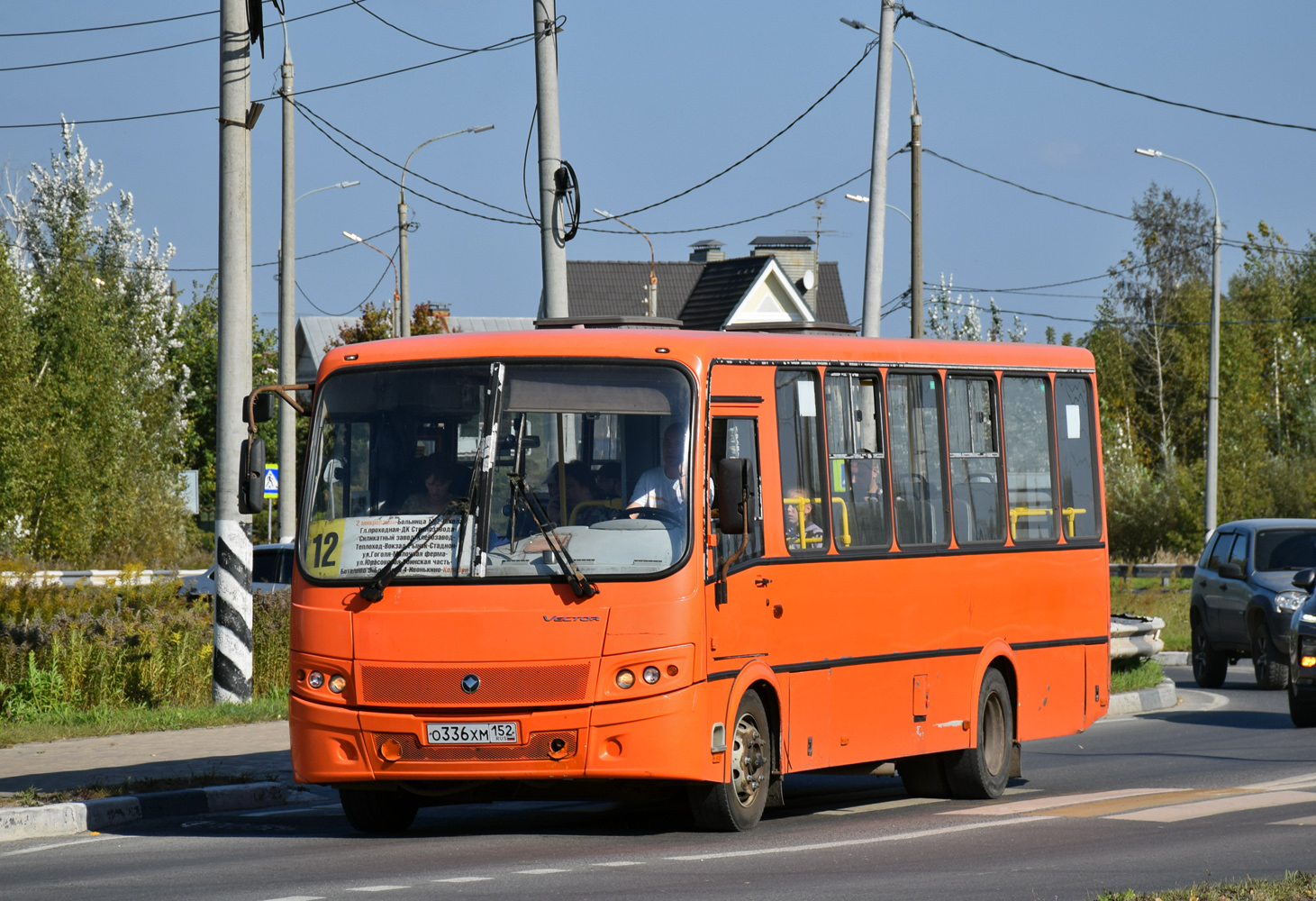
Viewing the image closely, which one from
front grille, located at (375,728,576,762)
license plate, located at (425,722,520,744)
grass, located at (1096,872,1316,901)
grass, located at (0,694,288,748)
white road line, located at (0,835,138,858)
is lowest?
white road line, located at (0,835,138,858)

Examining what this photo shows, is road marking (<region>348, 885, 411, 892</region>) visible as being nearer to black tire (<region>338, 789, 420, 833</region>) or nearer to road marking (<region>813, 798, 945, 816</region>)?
black tire (<region>338, 789, 420, 833</region>)

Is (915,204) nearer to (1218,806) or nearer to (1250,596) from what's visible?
(1250,596)

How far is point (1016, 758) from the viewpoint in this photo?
1343 cm

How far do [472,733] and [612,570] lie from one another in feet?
3.71

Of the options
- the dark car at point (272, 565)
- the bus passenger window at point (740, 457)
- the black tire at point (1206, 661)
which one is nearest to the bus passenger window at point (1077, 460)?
the bus passenger window at point (740, 457)

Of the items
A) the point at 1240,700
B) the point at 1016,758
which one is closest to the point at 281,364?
the point at 1240,700

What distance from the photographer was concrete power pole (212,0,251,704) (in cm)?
1675

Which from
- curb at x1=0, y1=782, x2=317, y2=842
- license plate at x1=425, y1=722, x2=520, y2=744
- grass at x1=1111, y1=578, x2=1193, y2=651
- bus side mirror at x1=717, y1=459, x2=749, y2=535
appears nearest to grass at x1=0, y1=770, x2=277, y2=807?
curb at x1=0, y1=782, x2=317, y2=842

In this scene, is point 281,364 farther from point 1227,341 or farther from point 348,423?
point 1227,341

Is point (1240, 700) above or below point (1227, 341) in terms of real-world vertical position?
below

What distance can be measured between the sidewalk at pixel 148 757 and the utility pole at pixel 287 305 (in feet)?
41.6

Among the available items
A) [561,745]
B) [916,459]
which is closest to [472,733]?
[561,745]

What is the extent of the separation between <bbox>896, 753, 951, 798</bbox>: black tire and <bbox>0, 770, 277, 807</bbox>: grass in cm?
437

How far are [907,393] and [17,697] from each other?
900 cm
